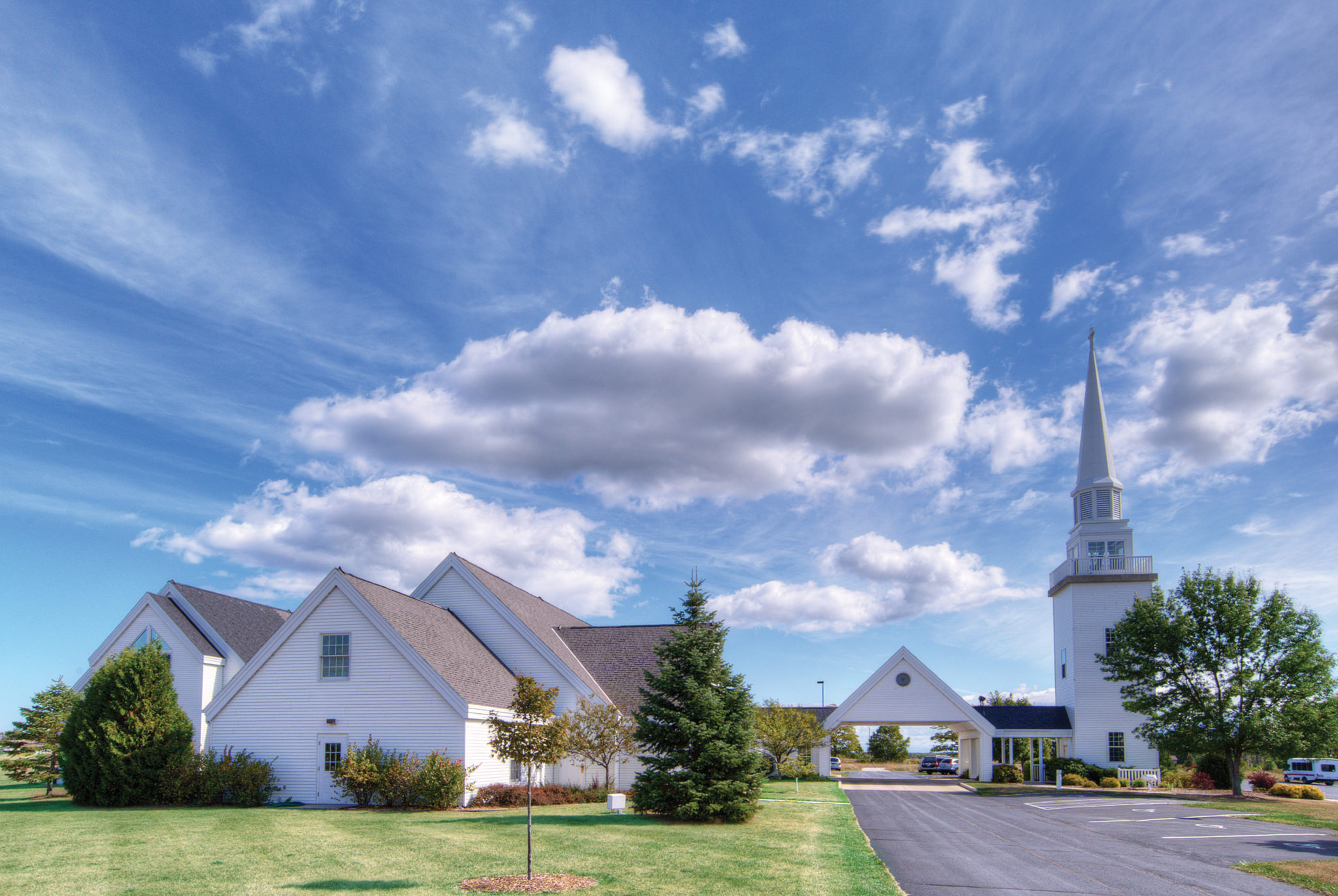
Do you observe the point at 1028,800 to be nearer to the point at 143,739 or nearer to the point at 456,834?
the point at 456,834

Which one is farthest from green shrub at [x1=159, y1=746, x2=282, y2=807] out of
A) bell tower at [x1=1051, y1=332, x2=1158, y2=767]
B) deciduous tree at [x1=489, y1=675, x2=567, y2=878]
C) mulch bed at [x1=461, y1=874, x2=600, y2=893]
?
bell tower at [x1=1051, y1=332, x2=1158, y2=767]

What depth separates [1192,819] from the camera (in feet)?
89.4

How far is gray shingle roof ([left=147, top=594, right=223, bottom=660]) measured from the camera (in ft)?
123

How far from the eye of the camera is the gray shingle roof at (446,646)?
93.5 feet

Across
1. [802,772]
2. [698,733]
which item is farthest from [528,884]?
[802,772]

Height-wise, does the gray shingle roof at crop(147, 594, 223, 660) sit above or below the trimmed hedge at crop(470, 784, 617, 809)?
above

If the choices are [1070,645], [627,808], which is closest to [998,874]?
[627,808]

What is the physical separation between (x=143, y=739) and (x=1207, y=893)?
2888 centimetres

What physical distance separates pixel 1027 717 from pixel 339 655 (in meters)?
39.4

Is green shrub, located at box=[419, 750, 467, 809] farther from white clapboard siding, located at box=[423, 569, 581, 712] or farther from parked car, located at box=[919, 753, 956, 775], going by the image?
parked car, located at box=[919, 753, 956, 775]

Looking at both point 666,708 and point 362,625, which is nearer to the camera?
point 666,708

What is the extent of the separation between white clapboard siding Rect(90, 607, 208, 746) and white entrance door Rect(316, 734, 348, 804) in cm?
1058

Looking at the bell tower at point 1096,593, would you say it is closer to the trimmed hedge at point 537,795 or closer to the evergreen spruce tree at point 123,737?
the trimmed hedge at point 537,795

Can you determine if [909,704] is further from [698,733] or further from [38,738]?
[38,738]
